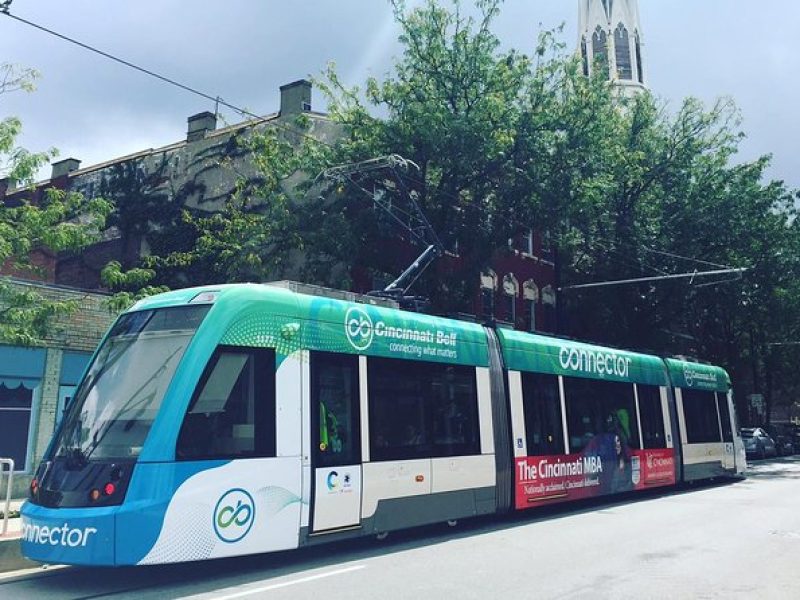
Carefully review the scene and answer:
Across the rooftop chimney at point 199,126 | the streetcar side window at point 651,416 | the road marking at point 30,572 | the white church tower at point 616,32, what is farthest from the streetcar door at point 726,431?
the white church tower at point 616,32

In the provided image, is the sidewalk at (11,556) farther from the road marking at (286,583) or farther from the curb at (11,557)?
the road marking at (286,583)

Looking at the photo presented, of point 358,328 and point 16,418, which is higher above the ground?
point 358,328

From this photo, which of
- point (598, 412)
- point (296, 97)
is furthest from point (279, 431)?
point (296, 97)

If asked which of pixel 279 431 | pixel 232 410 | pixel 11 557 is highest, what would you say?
pixel 232 410

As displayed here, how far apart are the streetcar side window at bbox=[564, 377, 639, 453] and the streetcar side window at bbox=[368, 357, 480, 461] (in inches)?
122

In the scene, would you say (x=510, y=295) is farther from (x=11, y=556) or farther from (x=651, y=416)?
(x=11, y=556)

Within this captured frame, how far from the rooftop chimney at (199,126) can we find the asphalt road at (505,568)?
2177cm

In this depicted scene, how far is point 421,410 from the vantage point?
10141mm

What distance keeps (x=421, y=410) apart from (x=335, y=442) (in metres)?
1.73

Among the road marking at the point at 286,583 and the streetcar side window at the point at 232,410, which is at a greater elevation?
the streetcar side window at the point at 232,410

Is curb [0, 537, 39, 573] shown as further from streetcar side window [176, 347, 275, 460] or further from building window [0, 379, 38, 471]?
building window [0, 379, 38, 471]

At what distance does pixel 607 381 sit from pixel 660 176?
15824mm

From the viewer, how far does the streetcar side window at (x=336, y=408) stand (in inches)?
340

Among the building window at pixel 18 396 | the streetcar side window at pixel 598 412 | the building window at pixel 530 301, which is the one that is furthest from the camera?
the building window at pixel 530 301
